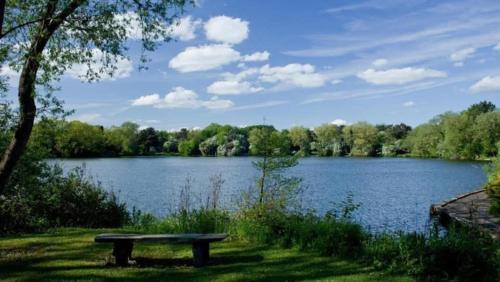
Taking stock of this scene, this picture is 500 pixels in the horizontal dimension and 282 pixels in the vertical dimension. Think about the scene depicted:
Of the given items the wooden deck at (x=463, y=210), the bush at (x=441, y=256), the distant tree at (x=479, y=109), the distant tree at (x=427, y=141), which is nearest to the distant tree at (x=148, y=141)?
the distant tree at (x=427, y=141)

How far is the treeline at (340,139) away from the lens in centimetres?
8219

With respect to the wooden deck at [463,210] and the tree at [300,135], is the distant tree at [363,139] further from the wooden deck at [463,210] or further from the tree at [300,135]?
the wooden deck at [463,210]

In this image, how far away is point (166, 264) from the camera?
8898mm

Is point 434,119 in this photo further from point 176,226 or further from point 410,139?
point 176,226

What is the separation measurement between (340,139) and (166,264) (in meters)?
109

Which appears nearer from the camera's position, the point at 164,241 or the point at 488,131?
the point at 164,241

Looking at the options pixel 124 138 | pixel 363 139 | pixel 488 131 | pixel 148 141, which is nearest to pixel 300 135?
pixel 363 139

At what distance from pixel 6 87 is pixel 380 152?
108 metres

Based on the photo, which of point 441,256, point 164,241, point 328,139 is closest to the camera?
point 441,256

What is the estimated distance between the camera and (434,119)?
320 ft

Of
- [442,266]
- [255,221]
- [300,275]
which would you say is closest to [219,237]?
[300,275]

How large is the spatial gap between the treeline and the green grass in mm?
61592

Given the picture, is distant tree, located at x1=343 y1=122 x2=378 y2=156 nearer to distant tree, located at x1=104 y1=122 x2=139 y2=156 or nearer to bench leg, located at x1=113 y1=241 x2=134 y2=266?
distant tree, located at x1=104 y1=122 x2=139 y2=156

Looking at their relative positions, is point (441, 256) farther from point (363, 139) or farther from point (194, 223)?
point (363, 139)
